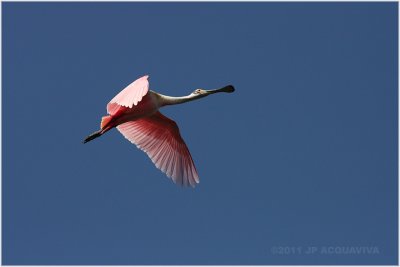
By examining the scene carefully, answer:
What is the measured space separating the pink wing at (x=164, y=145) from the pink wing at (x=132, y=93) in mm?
2245

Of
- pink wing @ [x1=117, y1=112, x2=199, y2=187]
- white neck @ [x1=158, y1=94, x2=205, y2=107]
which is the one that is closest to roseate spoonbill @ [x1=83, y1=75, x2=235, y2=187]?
pink wing @ [x1=117, y1=112, x2=199, y2=187]

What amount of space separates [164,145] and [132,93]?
8.99 ft

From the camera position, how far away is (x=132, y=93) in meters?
7.85

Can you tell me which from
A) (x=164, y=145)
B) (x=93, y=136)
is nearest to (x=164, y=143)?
(x=164, y=145)

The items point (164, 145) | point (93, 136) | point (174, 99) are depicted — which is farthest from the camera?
point (164, 145)

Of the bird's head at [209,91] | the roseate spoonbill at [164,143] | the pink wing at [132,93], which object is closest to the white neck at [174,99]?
the bird's head at [209,91]

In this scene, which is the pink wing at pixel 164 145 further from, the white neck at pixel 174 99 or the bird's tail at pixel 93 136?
the bird's tail at pixel 93 136

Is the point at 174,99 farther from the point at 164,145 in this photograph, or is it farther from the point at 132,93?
the point at 132,93

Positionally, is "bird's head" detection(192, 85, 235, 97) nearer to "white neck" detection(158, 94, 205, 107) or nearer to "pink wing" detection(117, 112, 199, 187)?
"white neck" detection(158, 94, 205, 107)

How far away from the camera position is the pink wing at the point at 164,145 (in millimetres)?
10344

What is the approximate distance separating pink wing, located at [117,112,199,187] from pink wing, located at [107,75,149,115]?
2.24 m

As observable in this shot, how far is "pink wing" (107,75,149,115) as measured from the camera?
7.69 m

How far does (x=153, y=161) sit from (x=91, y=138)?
1.49m

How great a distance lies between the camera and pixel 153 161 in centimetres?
1035
